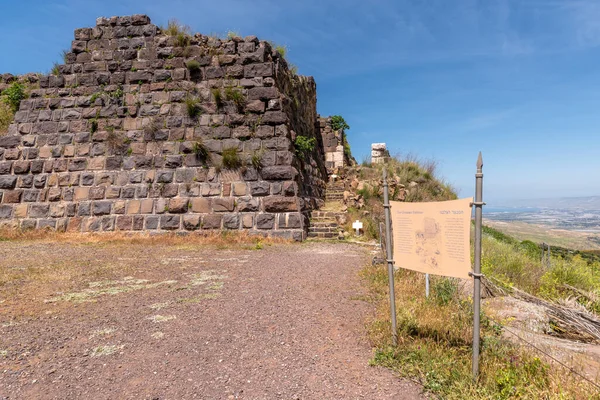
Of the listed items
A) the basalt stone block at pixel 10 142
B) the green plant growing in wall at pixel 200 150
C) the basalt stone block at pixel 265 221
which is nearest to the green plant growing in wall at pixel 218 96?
the green plant growing in wall at pixel 200 150

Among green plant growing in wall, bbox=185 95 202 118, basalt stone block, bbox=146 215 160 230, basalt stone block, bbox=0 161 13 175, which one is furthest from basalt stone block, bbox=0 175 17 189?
green plant growing in wall, bbox=185 95 202 118

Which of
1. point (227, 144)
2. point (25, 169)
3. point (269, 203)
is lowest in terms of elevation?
point (269, 203)

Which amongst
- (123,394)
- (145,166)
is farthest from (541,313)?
(145,166)

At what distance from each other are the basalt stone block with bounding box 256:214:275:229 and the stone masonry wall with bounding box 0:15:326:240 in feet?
0.11

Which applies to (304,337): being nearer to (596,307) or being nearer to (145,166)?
(596,307)

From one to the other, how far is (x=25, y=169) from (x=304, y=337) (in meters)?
12.8

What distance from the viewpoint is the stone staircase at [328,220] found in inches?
461

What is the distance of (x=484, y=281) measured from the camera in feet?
20.8

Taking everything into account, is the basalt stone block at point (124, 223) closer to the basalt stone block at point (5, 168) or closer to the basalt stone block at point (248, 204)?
the basalt stone block at point (248, 204)

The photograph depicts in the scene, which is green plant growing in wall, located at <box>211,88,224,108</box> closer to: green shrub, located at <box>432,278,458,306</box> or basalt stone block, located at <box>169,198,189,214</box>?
basalt stone block, located at <box>169,198,189,214</box>

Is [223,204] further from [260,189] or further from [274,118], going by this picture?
[274,118]

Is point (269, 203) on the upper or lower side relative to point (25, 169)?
lower

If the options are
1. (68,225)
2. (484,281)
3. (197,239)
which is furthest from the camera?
(68,225)

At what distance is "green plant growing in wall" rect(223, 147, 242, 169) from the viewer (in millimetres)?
11477
